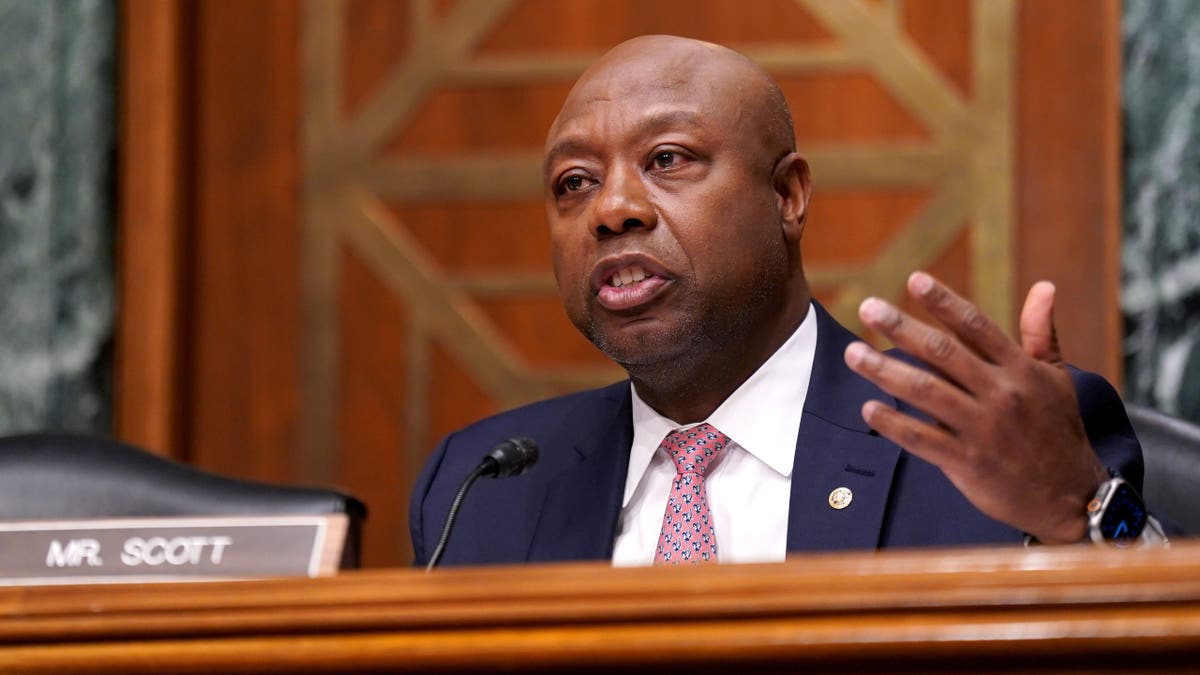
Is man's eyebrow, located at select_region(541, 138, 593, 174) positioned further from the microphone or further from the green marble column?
the green marble column

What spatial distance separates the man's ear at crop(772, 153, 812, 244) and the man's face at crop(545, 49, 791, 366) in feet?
0.11

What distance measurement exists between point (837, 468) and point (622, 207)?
1.36 feet

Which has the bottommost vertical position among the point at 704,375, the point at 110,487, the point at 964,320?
the point at 110,487

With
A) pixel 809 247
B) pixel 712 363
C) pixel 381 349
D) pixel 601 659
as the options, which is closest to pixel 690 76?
pixel 712 363

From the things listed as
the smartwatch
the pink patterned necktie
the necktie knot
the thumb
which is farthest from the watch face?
the necktie knot

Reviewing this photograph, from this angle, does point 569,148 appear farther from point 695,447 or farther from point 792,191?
point 695,447

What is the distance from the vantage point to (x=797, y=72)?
3.36 metres

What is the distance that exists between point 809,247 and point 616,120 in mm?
1423

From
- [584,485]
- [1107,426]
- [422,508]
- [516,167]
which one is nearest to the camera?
[1107,426]

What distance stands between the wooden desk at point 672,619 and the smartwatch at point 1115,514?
0.35 meters

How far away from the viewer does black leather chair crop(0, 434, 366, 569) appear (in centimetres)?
199

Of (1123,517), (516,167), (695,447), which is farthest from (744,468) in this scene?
(516,167)

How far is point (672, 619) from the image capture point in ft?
3.41

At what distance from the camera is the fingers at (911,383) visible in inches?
49.0
